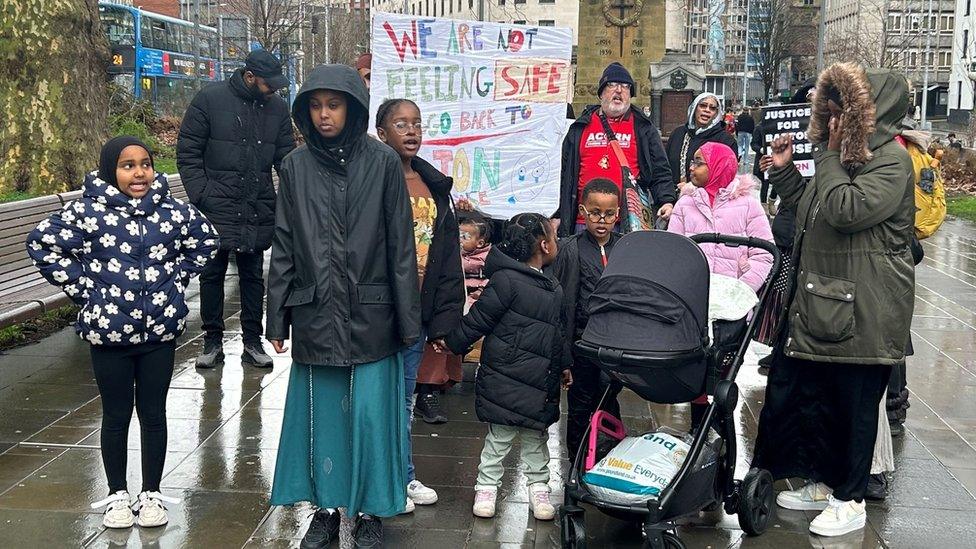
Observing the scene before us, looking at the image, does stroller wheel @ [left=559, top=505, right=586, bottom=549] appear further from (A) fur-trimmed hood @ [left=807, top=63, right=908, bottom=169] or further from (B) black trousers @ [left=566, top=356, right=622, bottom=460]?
(A) fur-trimmed hood @ [left=807, top=63, right=908, bottom=169]

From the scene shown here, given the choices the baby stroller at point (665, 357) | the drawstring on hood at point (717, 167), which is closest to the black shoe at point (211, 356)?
the drawstring on hood at point (717, 167)

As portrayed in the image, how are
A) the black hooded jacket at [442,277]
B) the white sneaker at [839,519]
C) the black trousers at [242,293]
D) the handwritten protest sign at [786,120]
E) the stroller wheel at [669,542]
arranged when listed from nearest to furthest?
the stroller wheel at [669,542] → the white sneaker at [839,519] → the black hooded jacket at [442,277] → the handwritten protest sign at [786,120] → the black trousers at [242,293]

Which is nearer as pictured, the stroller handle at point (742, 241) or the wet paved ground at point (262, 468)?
the wet paved ground at point (262, 468)

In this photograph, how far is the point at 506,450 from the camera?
5508 mm

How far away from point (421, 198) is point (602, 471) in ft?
5.57

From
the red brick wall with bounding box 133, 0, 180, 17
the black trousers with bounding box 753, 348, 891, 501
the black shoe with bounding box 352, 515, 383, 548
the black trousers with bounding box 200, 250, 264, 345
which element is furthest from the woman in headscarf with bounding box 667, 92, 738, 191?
the red brick wall with bounding box 133, 0, 180, 17

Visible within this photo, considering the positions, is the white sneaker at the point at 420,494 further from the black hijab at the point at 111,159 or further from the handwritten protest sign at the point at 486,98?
the handwritten protest sign at the point at 486,98

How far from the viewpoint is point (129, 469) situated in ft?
19.6

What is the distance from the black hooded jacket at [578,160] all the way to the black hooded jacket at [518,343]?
8.26 feet

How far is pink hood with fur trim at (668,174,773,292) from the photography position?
6.42 meters

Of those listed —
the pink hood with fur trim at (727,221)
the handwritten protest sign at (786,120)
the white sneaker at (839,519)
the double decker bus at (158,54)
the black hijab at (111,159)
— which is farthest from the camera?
the double decker bus at (158,54)

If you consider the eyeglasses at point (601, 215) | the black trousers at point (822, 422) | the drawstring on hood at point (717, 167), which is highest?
the drawstring on hood at point (717, 167)

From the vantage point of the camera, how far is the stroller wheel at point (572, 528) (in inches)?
189

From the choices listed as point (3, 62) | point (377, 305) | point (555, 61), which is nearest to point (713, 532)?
point (377, 305)
